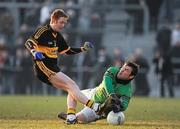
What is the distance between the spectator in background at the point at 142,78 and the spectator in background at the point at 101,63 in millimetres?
1155

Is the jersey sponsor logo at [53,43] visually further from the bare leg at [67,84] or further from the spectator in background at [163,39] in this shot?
the spectator in background at [163,39]

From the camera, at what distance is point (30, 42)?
1301 cm

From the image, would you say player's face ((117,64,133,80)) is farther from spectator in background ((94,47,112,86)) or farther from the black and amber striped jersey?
spectator in background ((94,47,112,86))

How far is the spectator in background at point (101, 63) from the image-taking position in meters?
28.5

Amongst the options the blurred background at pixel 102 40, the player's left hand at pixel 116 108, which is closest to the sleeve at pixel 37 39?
the player's left hand at pixel 116 108

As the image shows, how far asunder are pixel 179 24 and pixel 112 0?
319cm

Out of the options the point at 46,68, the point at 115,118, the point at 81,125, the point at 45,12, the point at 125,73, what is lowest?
the point at 81,125

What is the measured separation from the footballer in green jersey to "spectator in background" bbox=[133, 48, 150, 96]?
49.2 feet

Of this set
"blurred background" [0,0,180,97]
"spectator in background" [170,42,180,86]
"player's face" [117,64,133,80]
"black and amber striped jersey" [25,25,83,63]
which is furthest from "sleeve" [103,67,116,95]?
"spectator in background" [170,42,180,86]

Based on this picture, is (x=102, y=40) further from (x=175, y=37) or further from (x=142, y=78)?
(x=175, y=37)

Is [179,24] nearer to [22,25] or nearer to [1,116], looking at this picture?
[22,25]

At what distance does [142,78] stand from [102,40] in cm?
256

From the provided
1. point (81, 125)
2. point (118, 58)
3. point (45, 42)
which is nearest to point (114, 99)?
point (81, 125)

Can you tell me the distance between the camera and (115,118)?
13086 millimetres
